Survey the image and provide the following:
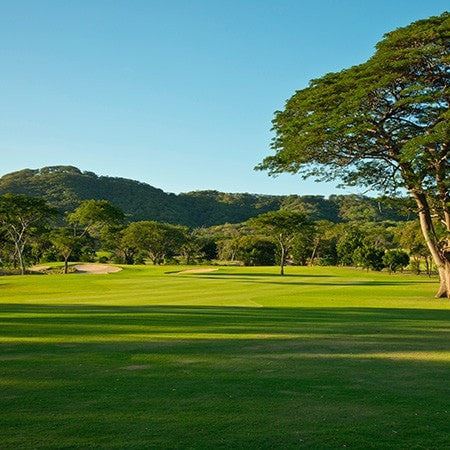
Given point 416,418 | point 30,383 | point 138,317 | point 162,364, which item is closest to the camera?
point 416,418

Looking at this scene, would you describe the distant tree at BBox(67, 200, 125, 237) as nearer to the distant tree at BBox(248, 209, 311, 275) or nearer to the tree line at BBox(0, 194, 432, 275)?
the tree line at BBox(0, 194, 432, 275)

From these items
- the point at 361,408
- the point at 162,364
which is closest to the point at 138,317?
the point at 162,364

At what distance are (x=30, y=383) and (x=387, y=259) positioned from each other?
70.8 meters

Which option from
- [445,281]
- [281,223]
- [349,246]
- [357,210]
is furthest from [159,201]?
[445,281]

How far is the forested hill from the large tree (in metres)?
93.3

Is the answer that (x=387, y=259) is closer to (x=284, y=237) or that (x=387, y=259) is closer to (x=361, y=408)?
(x=284, y=237)

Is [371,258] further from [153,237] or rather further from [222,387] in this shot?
[222,387]

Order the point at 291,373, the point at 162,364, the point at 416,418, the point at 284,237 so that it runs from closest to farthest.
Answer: the point at 416,418 → the point at 291,373 → the point at 162,364 → the point at 284,237

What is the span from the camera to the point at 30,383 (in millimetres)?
6820

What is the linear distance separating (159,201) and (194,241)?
45.5 metres

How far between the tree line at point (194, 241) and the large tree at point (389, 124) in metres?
33.0

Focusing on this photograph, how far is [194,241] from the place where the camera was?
325 feet

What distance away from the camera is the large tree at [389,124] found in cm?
2220

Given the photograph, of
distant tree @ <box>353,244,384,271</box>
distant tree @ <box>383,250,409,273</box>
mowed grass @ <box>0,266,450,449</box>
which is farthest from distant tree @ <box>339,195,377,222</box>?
mowed grass @ <box>0,266,450,449</box>
